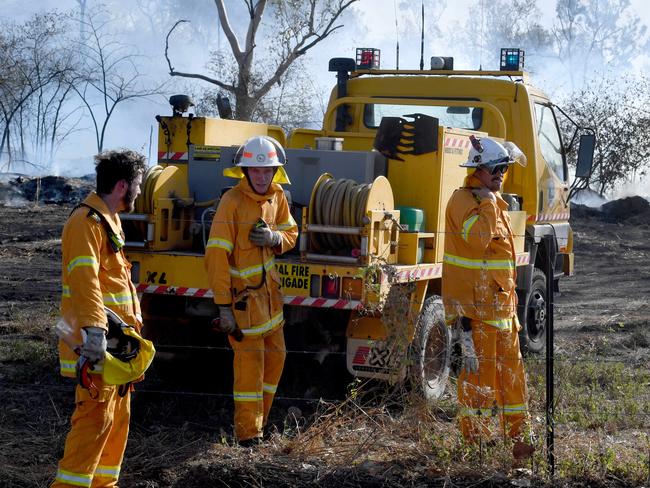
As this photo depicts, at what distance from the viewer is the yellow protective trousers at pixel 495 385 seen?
17.5 feet

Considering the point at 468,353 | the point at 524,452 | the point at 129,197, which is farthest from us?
the point at 468,353

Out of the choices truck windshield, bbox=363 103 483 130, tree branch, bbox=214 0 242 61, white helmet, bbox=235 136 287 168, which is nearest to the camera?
white helmet, bbox=235 136 287 168

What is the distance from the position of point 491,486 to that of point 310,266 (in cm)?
212

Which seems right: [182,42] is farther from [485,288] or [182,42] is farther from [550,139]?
[485,288]

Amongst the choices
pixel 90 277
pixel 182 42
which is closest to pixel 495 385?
pixel 90 277

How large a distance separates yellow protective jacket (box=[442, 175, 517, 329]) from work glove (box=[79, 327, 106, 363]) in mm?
2215

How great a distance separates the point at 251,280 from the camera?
5.85m

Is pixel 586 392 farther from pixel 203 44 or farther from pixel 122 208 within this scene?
pixel 203 44

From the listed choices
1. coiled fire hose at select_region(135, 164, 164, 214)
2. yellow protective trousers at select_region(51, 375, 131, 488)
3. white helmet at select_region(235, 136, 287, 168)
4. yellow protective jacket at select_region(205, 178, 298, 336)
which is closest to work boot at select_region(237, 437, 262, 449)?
yellow protective jacket at select_region(205, 178, 298, 336)

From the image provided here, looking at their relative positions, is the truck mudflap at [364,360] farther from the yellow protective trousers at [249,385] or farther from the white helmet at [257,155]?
the white helmet at [257,155]

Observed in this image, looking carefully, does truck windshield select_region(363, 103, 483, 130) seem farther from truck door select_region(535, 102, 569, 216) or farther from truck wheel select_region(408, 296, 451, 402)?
truck wheel select_region(408, 296, 451, 402)

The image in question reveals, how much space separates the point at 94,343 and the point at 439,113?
535 cm

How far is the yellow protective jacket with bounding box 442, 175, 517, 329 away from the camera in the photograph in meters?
5.71

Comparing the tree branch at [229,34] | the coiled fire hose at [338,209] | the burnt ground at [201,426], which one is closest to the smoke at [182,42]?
the tree branch at [229,34]
